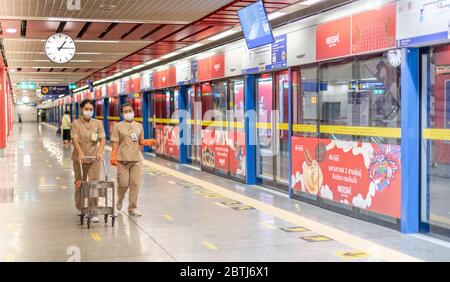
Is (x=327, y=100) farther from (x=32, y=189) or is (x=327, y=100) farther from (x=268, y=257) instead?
(x=32, y=189)

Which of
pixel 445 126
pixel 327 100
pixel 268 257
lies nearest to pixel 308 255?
pixel 268 257

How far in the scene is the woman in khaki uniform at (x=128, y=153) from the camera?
7.37 m

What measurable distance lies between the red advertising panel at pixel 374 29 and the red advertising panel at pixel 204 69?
5.81m

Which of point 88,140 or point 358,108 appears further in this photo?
point 88,140

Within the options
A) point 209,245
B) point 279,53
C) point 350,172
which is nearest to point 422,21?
point 350,172

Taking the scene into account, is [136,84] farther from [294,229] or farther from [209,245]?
[209,245]

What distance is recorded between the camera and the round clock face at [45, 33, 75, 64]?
1076 cm

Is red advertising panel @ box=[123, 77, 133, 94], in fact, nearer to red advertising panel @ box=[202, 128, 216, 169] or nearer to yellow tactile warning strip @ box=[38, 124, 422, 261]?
red advertising panel @ box=[202, 128, 216, 169]

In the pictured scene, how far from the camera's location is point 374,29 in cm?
648

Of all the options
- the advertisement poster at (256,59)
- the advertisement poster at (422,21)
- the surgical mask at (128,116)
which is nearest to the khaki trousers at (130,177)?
the surgical mask at (128,116)

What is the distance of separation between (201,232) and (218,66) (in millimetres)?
6017
